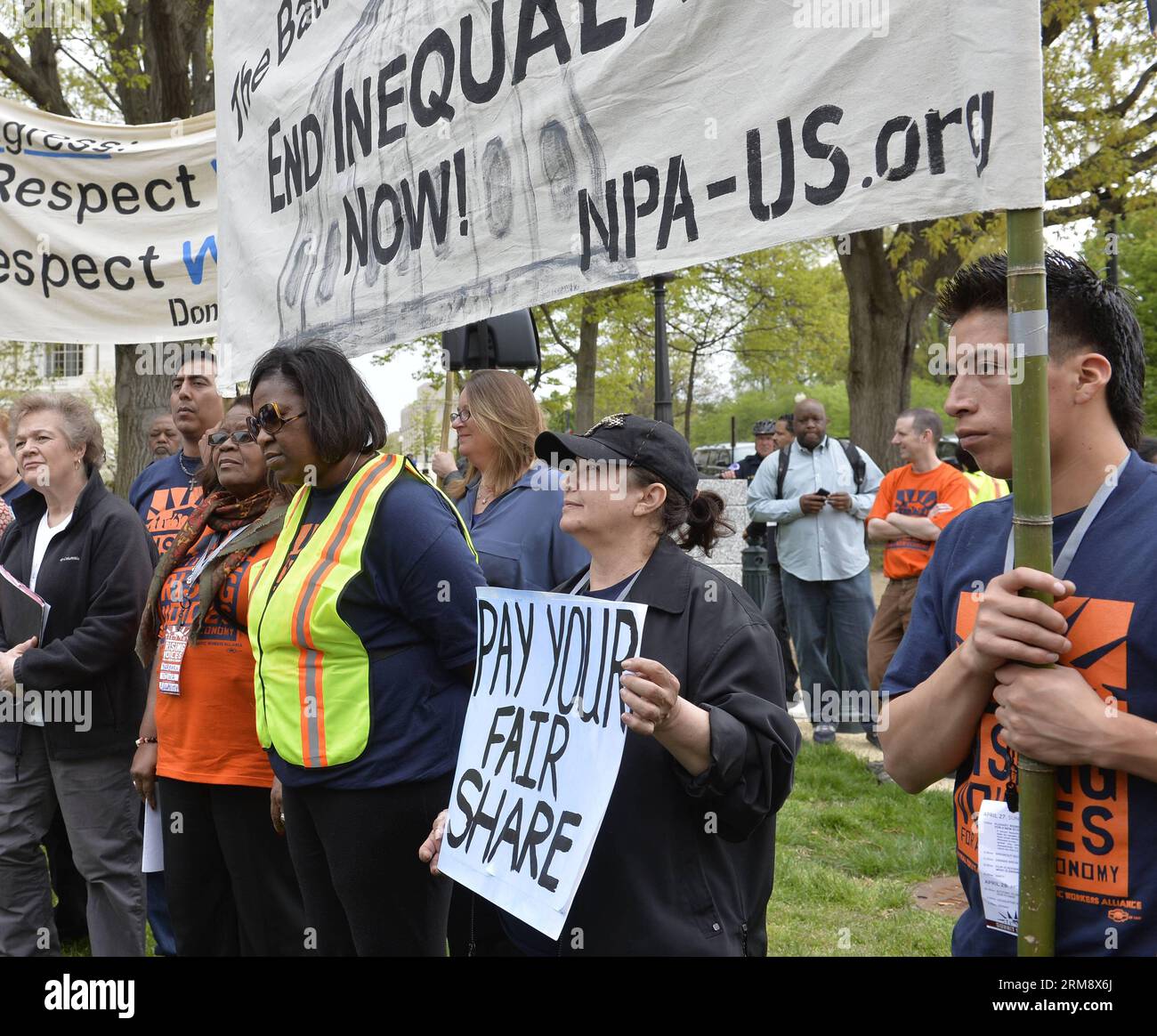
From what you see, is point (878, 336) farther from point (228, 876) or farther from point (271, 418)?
point (271, 418)

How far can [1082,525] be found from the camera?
1758 mm

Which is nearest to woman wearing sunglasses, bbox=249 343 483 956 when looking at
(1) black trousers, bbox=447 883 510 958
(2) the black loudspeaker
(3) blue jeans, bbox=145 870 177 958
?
(1) black trousers, bbox=447 883 510 958

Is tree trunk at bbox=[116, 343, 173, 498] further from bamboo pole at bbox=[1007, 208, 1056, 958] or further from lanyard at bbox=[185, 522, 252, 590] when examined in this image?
bamboo pole at bbox=[1007, 208, 1056, 958]

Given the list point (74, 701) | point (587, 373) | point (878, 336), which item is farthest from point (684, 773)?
point (587, 373)

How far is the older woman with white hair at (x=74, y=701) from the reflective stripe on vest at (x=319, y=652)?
1473mm

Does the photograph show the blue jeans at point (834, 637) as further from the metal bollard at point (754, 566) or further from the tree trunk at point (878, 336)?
the tree trunk at point (878, 336)

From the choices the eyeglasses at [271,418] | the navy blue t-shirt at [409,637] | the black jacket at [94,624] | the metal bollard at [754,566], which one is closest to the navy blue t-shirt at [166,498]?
the black jacket at [94,624]

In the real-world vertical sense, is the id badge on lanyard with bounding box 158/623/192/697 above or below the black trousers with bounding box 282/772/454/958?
above

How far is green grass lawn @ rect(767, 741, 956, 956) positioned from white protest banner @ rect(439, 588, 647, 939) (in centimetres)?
253

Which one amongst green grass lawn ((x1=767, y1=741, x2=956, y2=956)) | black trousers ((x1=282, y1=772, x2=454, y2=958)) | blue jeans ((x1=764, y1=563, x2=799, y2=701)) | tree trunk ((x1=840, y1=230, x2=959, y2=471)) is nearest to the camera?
black trousers ((x1=282, y1=772, x2=454, y2=958))

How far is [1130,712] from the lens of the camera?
5.53ft

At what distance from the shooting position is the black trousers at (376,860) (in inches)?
116

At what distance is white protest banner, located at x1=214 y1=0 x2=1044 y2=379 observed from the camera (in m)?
1.71
